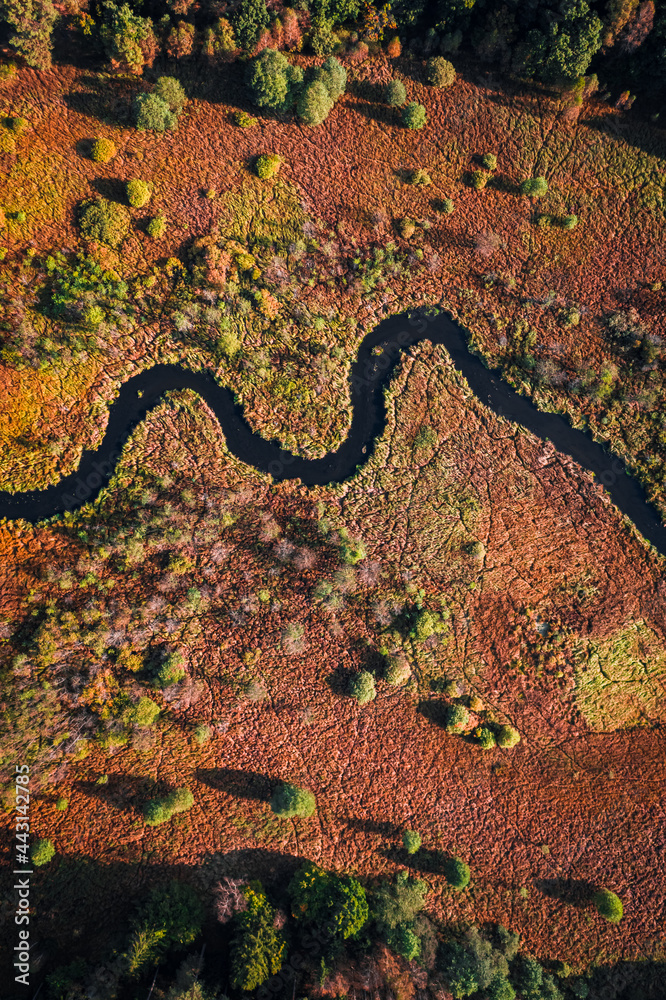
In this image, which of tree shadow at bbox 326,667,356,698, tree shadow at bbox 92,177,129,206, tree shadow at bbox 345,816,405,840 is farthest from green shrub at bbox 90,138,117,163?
tree shadow at bbox 345,816,405,840

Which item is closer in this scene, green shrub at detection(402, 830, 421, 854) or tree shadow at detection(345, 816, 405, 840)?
green shrub at detection(402, 830, 421, 854)

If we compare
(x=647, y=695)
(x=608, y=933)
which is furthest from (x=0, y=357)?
(x=608, y=933)

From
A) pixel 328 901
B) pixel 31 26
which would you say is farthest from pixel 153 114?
pixel 328 901

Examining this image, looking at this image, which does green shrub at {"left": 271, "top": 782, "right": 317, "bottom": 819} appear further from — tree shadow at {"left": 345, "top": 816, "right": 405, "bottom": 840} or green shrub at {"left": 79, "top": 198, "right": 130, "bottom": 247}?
green shrub at {"left": 79, "top": 198, "right": 130, "bottom": 247}

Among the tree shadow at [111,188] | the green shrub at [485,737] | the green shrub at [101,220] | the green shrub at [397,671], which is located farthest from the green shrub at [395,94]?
the green shrub at [485,737]

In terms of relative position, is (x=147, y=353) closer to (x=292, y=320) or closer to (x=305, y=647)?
(x=292, y=320)

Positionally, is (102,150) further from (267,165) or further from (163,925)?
(163,925)
